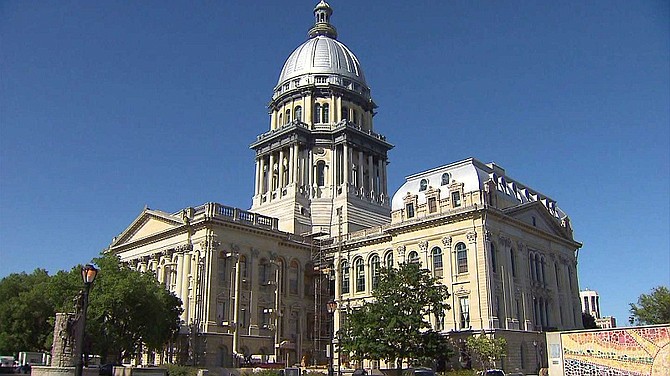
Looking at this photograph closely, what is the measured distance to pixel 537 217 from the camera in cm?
7231

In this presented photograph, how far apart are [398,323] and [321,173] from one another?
40.1 m

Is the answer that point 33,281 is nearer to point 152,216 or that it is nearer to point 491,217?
point 152,216

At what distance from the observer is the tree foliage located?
52.2 meters

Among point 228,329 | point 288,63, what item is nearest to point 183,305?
point 228,329

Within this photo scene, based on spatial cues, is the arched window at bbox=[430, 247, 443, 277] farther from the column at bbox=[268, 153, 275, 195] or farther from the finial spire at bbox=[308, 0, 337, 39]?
the finial spire at bbox=[308, 0, 337, 39]

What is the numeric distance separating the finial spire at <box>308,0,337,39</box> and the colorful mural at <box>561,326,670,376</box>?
248 feet

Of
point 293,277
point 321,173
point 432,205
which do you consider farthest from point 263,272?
point 321,173

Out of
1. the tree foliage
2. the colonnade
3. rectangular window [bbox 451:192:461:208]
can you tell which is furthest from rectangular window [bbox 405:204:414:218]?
the tree foliage

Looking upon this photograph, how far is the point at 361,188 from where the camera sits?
290ft

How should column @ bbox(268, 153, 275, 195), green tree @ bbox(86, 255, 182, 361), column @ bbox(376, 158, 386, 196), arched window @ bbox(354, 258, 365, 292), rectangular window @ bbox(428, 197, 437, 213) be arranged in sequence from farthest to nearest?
1. column @ bbox(376, 158, 386, 196)
2. column @ bbox(268, 153, 275, 195)
3. arched window @ bbox(354, 258, 365, 292)
4. rectangular window @ bbox(428, 197, 437, 213)
5. green tree @ bbox(86, 255, 182, 361)

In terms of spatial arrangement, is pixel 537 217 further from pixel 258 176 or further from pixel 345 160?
pixel 258 176

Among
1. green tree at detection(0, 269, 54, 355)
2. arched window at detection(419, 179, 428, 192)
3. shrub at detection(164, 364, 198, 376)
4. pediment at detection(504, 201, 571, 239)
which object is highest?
arched window at detection(419, 179, 428, 192)

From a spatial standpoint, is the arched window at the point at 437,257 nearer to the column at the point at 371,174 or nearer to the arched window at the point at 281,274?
the arched window at the point at 281,274

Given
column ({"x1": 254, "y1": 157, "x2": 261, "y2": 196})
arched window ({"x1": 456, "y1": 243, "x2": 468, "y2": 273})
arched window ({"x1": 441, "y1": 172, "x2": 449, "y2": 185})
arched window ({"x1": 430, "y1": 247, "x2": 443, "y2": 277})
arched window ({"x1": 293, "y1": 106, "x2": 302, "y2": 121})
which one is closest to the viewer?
arched window ({"x1": 456, "y1": 243, "x2": 468, "y2": 273})
